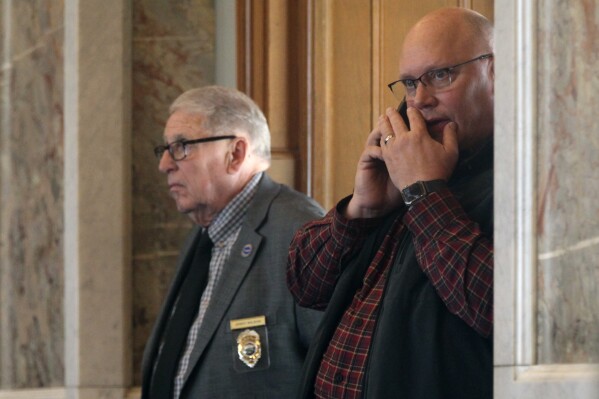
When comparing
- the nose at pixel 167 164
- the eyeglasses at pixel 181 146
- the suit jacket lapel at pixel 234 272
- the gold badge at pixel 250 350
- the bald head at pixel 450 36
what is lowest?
the gold badge at pixel 250 350

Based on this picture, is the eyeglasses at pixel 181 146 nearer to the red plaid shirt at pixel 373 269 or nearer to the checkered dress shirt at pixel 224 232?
the checkered dress shirt at pixel 224 232

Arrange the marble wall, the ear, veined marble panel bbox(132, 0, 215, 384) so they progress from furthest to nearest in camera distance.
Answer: veined marble panel bbox(132, 0, 215, 384) < the marble wall < the ear

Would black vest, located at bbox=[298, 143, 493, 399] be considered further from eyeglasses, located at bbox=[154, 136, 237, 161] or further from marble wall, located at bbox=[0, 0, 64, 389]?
marble wall, located at bbox=[0, 0, 64, 389]

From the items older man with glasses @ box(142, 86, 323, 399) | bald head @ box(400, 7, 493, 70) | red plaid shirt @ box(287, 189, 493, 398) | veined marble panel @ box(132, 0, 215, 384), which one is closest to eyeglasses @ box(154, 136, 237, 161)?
older man with glasses @ box(142, 86, 323, 399)

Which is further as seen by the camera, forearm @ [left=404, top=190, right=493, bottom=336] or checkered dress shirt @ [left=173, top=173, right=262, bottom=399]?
checkered dress shirt @ [left=173, top=173, right=262, bottom=399]

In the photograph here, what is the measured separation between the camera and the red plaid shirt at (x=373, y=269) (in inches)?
109

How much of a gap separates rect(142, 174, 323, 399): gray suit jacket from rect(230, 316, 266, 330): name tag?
1 centimetres

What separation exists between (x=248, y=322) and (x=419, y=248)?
1.19 meters

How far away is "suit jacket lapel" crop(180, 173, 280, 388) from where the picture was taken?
3.97 m

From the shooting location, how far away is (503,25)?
106 inches

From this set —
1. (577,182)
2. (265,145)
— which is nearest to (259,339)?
(265,145)

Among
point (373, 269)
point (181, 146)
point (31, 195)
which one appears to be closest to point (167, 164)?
point (181, 146)

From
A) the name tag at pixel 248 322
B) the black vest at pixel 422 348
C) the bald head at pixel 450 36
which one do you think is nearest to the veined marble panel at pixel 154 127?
the name tag at pixel 248 322

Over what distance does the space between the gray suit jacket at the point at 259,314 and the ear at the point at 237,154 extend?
22 centimetres
